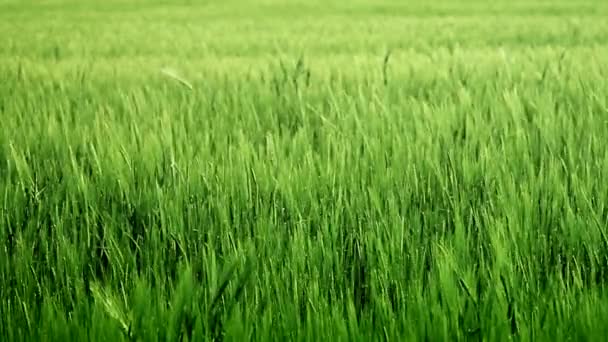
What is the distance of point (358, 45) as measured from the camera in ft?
16.2

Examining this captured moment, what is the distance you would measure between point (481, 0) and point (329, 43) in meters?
7.62

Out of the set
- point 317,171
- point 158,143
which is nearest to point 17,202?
point 158,143

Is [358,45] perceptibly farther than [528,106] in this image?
Yes

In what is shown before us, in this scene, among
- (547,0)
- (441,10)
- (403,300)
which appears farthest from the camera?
(547,0)

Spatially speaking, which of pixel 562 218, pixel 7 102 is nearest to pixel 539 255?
pixel 562 218

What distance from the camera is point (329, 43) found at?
5.07 metres

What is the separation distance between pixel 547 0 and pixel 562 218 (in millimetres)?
11010

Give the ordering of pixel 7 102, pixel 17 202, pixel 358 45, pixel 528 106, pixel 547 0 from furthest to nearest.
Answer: pixel 547 0 < pixel 358 45 < pixel 7 102 < pixel 528 106 < pixel 17 202

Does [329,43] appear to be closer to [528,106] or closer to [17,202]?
[528,106]

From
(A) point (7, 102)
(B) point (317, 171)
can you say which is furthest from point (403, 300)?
(A) point (7, 102)

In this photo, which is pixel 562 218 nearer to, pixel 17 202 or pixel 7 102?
pixel 17 202

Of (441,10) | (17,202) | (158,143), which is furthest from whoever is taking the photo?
(441,10)

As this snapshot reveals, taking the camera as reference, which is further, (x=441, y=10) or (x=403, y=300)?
(x=441, y=10)

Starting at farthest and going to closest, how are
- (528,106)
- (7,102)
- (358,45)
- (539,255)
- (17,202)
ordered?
(358,45), (7,102), (528,106), (17,202), (539,255)
